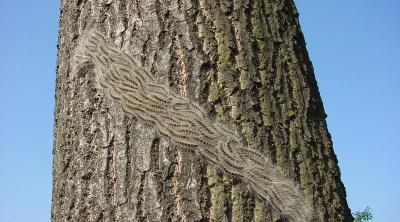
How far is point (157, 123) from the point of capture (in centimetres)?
151

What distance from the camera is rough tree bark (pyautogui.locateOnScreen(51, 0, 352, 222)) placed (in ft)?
4.66

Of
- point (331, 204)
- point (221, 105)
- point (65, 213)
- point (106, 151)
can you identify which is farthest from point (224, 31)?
point (65, 213)

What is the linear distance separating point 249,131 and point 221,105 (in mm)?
111

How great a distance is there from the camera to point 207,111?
1.48 metres

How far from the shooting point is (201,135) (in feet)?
4.95

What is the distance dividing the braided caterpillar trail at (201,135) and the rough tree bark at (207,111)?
0.02 meters

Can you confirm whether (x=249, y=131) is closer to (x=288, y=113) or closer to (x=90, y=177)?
(x=288, y=113)

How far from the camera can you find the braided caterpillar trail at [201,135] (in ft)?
4.83

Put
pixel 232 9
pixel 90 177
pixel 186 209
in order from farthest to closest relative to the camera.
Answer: pixel 232 9 < pixel 90 177 < pixel 186 209

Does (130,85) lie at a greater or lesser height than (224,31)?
lesser

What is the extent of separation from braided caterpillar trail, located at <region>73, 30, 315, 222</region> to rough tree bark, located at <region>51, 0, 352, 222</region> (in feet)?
0.08

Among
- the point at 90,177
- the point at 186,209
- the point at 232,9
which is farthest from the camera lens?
the point at 232,9

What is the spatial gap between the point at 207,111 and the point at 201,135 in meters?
0.08

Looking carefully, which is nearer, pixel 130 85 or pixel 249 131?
pixel 249 131
